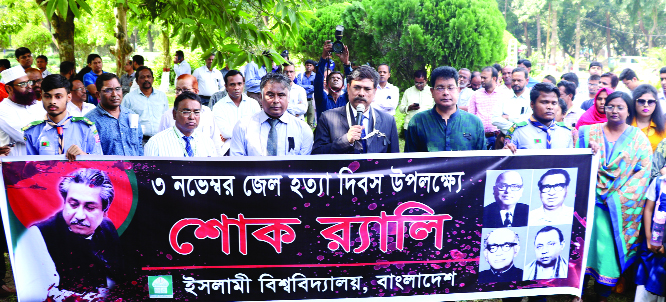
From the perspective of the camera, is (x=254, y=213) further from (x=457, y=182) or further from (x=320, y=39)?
(x=320, y=39)

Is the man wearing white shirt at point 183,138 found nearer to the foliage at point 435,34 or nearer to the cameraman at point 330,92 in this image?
the cameraman at point 330,92

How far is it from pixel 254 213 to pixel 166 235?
0.61 metres

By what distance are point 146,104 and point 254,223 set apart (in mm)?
3438

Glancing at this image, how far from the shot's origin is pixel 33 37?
30.1 m

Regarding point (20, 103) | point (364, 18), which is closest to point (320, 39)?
point (364, 18)

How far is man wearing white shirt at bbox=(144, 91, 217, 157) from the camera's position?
4.16m

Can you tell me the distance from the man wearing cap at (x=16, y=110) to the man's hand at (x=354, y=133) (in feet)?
10.4

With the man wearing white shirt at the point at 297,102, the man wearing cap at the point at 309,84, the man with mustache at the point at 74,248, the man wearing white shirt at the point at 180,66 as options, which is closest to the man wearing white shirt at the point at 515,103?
the man wearing white shirt at the point at 297,102

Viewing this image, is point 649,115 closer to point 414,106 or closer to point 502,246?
point 502,246

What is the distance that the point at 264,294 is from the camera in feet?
12.5

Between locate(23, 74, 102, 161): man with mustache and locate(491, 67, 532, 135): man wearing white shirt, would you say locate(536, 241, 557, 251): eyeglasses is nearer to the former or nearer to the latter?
locate(491, 67, 532, 135): man wearing white shirt

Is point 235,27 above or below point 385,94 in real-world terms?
above

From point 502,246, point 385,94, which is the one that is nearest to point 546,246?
point 502,246

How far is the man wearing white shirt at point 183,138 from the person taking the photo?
4.16 meters
